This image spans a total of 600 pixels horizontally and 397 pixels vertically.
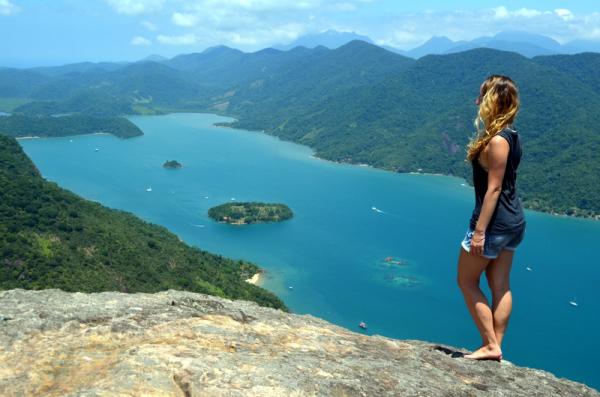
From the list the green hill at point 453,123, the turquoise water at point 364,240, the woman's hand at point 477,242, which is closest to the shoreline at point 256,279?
the turquoise water at point 364,240

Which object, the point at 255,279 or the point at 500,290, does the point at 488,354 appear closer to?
the point at 500,290

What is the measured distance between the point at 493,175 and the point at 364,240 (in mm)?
57986

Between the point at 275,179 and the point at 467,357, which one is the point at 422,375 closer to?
the point at 467,357

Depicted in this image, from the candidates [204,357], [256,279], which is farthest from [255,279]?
[204,357]

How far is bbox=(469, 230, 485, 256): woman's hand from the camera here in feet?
15.5

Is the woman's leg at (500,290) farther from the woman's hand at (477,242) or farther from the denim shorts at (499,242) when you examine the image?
the woman's hand at (477,242)

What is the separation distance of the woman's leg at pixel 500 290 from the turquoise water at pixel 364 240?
118ft

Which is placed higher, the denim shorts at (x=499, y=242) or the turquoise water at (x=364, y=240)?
the denim shorts at (x=499, y=242)

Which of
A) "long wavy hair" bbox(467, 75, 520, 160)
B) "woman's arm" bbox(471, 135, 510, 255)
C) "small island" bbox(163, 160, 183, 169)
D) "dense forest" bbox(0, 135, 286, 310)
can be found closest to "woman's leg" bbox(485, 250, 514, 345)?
"woman's arm" bbox(471, 135, 510, 255)

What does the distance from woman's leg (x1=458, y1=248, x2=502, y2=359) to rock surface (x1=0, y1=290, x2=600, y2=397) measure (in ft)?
0.46

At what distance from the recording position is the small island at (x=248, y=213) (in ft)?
222

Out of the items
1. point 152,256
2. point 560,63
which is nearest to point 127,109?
point 560,63

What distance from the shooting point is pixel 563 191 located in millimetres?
83625

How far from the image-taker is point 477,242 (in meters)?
4.77
